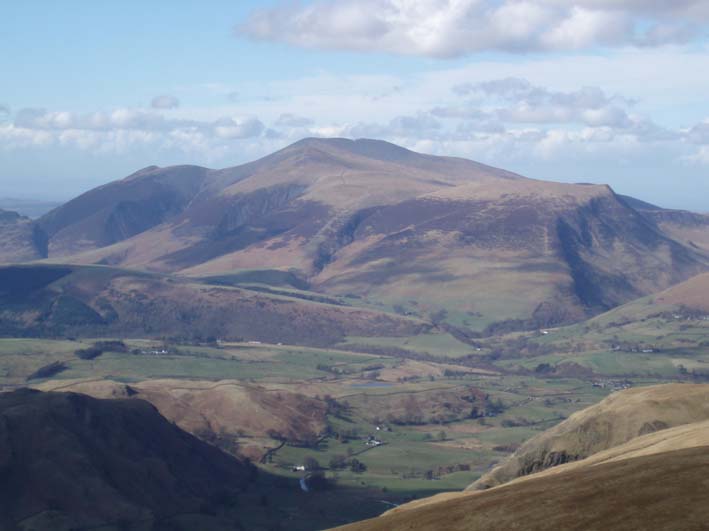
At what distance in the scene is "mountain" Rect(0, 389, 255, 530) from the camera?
139750mm

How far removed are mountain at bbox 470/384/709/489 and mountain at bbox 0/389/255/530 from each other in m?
40.5

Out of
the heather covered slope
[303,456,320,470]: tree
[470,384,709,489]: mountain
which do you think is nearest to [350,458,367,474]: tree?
[303,456,320,470]: tree

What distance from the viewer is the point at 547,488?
2598 inches

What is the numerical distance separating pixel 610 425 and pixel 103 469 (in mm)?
68922

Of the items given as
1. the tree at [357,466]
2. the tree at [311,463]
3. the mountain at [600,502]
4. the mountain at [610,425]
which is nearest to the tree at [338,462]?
the tree at [357,466]

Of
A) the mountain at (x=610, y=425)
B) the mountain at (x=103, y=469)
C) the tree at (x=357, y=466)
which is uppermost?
the mountain at (x=610, y=425)

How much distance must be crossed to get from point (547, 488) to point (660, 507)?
11.0 m

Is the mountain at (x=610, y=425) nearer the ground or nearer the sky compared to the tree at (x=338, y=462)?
nearer the sky

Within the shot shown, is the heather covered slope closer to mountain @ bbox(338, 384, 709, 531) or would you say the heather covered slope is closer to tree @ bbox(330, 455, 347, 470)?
mountain @ bbox(338, 384, 709, 531)

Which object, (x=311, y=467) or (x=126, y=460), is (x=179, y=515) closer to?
(x=126, y=460)

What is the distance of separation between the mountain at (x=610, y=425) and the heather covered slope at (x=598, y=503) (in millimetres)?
64189

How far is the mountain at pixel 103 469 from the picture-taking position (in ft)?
458

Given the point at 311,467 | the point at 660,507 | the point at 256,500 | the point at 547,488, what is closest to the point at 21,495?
the point at 256,500

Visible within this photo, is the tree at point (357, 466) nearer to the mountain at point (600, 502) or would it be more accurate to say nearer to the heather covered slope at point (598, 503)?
the mountain at point (600, 502)
